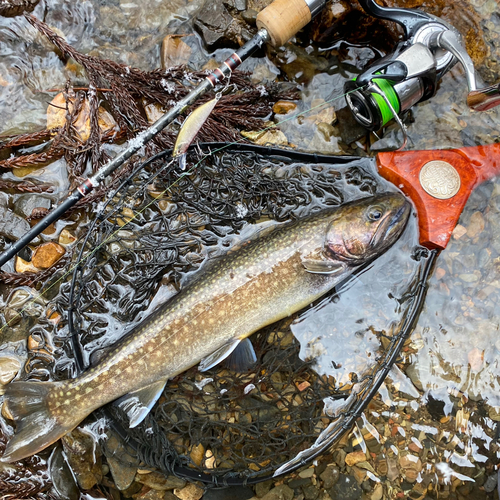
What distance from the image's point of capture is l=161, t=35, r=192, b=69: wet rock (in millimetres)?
3600

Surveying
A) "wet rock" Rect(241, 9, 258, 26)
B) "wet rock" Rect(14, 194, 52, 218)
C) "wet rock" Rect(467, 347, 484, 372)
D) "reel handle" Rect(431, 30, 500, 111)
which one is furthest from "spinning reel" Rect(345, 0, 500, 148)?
"wet rock" Rect(14, 194, 52, 218)

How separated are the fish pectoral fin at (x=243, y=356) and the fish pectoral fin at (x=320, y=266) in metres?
0.73

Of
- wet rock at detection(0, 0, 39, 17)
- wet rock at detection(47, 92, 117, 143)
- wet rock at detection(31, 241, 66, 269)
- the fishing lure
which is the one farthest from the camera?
wet rock at detection(0, 0, 39, 17)

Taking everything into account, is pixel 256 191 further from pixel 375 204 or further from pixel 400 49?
pixel 400 49

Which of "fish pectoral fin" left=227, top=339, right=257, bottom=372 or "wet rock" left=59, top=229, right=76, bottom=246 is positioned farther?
"wet rock" left=59, top=229, right=76, bottom=246

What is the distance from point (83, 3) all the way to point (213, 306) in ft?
9.94

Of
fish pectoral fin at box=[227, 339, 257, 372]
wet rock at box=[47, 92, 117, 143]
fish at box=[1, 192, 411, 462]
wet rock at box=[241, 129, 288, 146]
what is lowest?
fish pectoral fin at box=[227, 339, 257, 372]

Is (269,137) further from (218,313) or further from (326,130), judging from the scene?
(218,313)

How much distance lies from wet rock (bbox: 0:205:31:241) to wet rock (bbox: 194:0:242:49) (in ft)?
7.31

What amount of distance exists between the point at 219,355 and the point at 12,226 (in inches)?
81.3

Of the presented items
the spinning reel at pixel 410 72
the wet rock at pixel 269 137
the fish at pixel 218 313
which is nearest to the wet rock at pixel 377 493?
the fish at pixel 218 313

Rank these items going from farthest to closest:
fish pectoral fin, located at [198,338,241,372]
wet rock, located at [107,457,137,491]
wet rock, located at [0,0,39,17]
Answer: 1. wet rock, located at [0,0,39,17]
2. wet rock, located at [107,457,137,491]
3. fish pectoral fin, located at [198,338,241,372]

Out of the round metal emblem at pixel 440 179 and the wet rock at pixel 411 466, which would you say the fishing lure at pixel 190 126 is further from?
the wet rock at pixel 411 466

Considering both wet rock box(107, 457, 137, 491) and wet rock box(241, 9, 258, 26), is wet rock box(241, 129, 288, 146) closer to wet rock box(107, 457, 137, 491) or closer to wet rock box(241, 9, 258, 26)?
wet rock box(241, 9, 258, 26)
